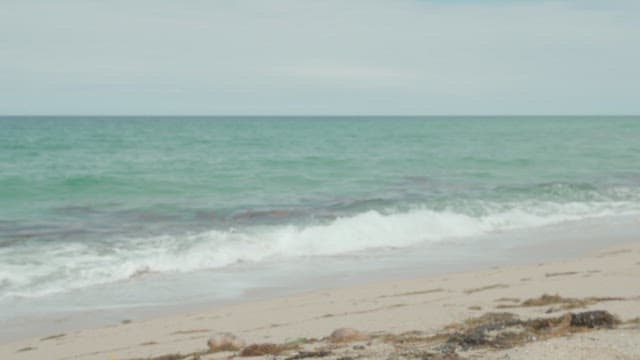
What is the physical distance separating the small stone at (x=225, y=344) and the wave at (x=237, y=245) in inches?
234

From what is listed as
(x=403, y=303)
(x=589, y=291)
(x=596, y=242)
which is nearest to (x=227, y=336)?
(x=403, y=303)

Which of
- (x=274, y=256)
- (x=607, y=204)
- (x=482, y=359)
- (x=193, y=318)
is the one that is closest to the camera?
(x=482, y=359)

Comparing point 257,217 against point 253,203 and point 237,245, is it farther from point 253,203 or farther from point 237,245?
point 237,245

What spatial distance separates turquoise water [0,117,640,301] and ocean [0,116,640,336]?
0.21ft

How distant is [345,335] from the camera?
25.3 ft

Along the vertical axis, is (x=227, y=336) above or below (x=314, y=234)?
below

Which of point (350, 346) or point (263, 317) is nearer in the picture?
point (350, 346)

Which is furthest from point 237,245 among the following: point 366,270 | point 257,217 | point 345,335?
point 345,335

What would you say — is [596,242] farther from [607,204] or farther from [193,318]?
[193,318]

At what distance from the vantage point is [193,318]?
10438mm

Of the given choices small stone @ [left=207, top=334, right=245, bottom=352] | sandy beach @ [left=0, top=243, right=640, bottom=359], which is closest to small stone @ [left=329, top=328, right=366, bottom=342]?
sandy beach @ [left=0, top=243, right=640, bottom=359]

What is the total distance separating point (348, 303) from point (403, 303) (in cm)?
84

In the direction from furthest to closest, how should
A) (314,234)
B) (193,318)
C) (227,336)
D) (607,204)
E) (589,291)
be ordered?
(607,204)
(314,234)
(193,318)
(589,291)
(227,336)

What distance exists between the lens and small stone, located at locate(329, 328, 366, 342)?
25.1ft
